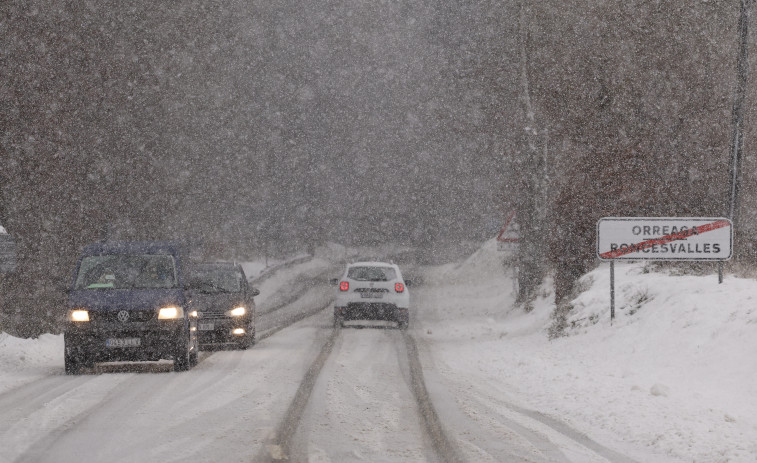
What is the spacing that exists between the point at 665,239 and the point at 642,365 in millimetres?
3391

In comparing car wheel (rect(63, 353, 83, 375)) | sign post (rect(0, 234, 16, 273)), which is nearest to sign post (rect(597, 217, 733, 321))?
car wheel (rect(63, 353, 83, 375))

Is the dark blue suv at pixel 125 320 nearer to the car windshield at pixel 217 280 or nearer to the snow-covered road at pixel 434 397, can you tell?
the snow-covered road at pixel 434 397

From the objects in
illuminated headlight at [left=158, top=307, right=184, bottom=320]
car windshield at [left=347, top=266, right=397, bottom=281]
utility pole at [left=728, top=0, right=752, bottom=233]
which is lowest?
car windshield at [left=347, top=266, right=397, bottom=281]

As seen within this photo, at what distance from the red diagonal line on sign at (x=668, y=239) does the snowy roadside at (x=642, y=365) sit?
2.72 feet

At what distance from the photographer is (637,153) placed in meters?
21.5

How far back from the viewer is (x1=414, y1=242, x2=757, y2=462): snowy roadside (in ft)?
29.1

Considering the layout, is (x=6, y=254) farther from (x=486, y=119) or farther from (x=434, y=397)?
(x=486, y=119)

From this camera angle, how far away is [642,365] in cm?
1329

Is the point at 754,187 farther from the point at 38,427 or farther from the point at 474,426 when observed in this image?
the point at 38,427

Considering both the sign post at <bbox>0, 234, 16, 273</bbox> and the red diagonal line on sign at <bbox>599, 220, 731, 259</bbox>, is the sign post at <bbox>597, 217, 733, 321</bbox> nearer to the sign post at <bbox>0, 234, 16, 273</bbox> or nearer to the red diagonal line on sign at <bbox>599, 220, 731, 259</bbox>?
the red diagonal line on sign at <bbox>599, 220, 731, 259</bbox>

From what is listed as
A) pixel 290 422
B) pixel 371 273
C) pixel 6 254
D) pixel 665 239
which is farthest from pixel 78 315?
pixel 371 273

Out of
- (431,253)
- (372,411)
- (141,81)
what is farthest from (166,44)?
(431,253)

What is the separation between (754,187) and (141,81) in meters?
20.9

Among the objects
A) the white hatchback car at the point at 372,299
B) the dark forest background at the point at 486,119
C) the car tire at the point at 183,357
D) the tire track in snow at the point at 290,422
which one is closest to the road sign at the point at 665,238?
the dark forest background at the point at 486,119
